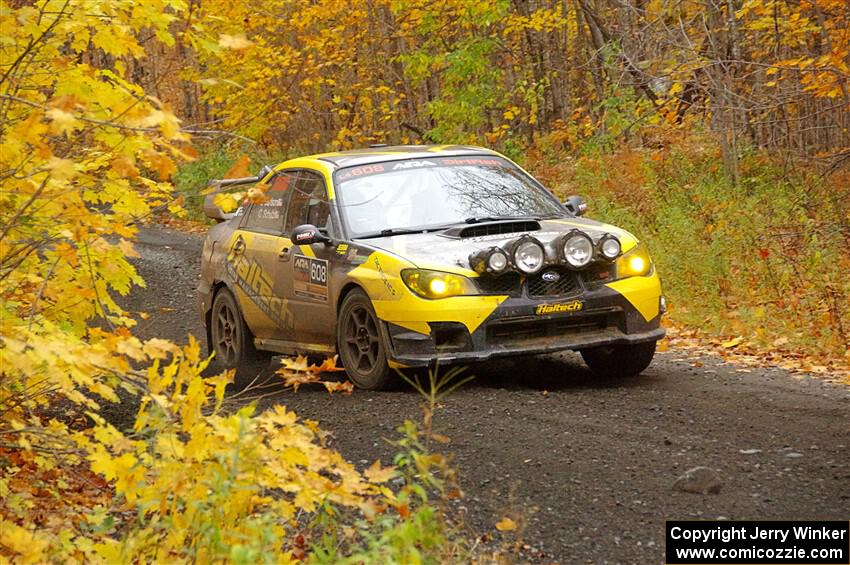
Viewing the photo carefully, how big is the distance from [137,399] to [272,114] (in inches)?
754

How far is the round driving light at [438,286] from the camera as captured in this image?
28.1 feet

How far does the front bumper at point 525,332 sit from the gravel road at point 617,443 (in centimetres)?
28

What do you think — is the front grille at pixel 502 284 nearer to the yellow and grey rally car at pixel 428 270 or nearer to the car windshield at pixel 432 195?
the yellow and grey rally car at pixel 428 270

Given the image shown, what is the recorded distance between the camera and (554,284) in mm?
8773

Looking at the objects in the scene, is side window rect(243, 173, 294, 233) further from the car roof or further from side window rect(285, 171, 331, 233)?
the car roof

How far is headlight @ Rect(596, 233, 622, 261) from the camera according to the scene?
887cm

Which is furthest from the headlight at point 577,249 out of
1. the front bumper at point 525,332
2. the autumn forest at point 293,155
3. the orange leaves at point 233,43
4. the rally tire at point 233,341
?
the orange leaves at point 233,43

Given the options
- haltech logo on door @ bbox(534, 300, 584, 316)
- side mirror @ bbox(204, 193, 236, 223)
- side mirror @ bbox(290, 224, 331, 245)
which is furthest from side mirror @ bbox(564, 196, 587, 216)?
side mirror @ bbox(204, 193, 236, 223)

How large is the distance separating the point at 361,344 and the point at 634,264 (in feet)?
6.70

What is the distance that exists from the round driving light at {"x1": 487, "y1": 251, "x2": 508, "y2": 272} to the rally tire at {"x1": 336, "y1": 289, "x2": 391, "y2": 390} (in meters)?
0.91

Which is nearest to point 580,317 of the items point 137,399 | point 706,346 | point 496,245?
point 496,245

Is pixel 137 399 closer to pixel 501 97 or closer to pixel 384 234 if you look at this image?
pixel 384 234

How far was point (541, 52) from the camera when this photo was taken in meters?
25.5

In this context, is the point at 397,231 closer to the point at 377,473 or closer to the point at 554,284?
the point at 554,284
